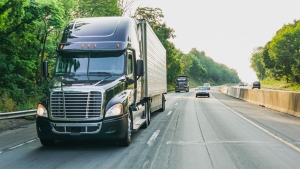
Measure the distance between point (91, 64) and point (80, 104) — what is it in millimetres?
1662

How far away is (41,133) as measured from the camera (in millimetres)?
8430

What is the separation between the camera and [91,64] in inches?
376

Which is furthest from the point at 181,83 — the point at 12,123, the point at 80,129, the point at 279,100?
the point at 80,129

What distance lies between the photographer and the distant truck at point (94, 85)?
8.23 m

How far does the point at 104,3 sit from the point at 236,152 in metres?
31.2

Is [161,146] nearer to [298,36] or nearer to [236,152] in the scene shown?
[236,152]

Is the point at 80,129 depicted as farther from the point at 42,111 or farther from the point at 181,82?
the point at 181,82

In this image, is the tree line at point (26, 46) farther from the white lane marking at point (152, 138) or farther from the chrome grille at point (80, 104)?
the chrome grille at point (80, 104)

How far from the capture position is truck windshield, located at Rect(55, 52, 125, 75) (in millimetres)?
9453

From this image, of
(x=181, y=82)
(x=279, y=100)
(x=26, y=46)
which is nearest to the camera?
(x=279, y=100)

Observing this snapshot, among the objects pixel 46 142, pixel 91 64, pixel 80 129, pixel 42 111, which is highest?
pixel 91 64

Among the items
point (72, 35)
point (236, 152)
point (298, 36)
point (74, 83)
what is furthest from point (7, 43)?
point (298, 36)

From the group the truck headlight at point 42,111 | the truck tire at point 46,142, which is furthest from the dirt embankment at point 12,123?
the truck headlight at point 42,111

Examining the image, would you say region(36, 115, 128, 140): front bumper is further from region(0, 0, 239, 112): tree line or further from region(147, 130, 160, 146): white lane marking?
region(0, 0, 239, 112): tree line
